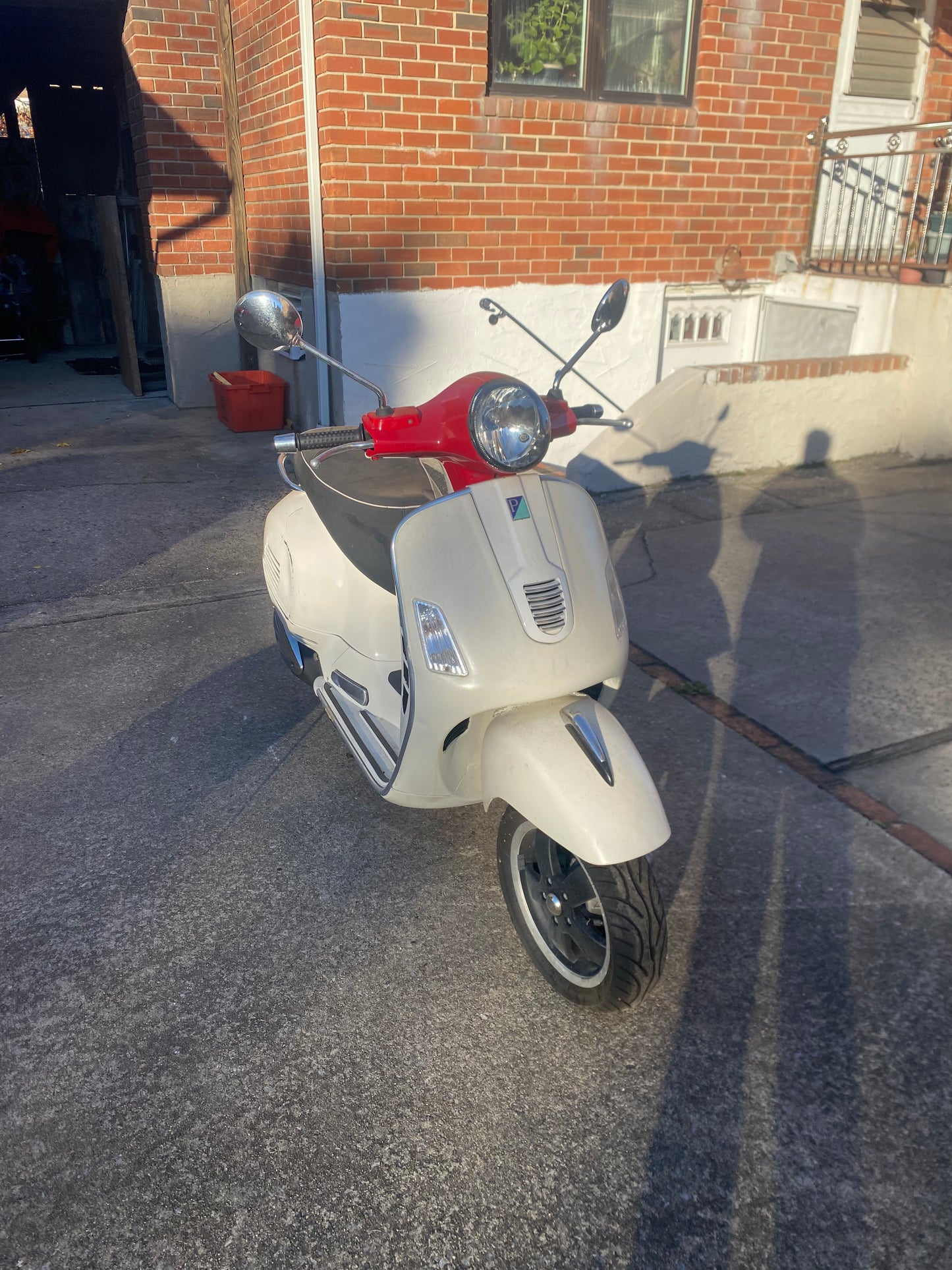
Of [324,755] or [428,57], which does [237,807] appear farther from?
[428,57]

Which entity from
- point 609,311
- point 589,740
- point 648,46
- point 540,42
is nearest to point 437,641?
point 589,740

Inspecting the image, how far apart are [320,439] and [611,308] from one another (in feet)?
3.13

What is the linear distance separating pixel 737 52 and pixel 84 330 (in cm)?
893

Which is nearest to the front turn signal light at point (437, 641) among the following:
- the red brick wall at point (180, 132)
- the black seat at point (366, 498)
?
the black seat at point (366, 498)

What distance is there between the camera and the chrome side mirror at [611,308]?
2.85 m

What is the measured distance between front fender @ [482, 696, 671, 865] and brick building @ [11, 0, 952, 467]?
191 inches

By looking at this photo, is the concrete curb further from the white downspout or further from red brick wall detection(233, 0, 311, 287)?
red brick wall detection(233, 0, 311, 287)

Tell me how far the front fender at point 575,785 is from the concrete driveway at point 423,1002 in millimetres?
519

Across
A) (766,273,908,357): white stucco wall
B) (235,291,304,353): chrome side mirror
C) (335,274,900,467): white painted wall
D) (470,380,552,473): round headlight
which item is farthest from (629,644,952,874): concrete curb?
(766,273,908,357): white stucco wall

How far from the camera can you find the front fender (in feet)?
7.09

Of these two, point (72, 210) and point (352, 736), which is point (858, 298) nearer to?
point (352, 736)

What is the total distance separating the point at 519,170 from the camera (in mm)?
6715

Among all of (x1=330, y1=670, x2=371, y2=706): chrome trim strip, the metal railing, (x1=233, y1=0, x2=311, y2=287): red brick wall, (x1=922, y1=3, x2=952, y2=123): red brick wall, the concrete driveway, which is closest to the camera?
the concrete driveway

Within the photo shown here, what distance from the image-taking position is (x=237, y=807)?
321 cm
